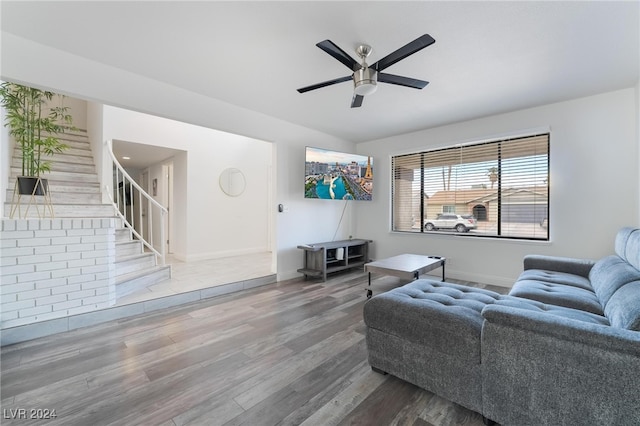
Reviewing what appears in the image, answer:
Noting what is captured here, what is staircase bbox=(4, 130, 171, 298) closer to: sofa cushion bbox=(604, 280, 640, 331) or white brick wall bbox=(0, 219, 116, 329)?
white brick wall bbox=(0, 219, 116, 329)

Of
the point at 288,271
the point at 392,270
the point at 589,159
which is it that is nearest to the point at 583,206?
the point at 589,159

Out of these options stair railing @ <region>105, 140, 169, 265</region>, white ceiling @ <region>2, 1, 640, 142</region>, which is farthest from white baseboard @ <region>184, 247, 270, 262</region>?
white ceiling @ <region>2, 1, 640, 142</region>

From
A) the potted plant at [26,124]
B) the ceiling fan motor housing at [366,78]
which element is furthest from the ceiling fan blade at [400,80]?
the potted plant at [26,124]

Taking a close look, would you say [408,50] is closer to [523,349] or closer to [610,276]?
[523,349]

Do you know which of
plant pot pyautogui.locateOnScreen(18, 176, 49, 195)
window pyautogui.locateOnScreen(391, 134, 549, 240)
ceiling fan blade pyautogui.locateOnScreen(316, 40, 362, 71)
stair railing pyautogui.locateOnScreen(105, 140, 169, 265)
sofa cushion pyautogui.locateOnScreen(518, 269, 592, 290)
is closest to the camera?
ceiling fan blade pyautogui.locateOnScreen(316, 40, 362, 71)

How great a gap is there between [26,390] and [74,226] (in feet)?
4.59

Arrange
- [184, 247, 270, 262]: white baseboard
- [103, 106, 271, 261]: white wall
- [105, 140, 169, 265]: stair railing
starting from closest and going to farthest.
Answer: [105, 140, 169, 265]: stair railing
[103, 106, 271, 261]: white wall
[184, 247, 270, 262]: white baseboard

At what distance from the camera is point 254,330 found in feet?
8.05

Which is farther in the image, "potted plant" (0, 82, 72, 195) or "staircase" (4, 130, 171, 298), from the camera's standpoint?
"staircase" (4, 130, 171, 298)

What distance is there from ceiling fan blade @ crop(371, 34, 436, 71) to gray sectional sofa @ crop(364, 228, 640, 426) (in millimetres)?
1606

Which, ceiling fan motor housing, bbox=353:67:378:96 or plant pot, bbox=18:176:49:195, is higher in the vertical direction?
ceiling fan motor housing, bbox=353:67:378:96

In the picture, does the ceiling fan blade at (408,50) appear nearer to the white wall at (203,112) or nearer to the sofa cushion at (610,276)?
the sofa cushion at (610,276)

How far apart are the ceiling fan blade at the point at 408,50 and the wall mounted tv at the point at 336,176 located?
2154 mm

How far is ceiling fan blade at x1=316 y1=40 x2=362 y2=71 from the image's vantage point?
1.82 meters
